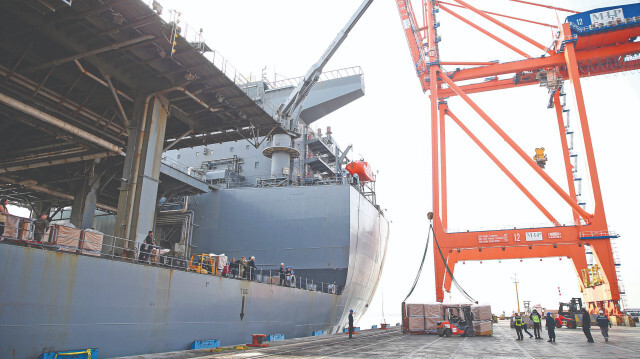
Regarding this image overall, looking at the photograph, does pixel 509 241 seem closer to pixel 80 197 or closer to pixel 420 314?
pixel 420 314

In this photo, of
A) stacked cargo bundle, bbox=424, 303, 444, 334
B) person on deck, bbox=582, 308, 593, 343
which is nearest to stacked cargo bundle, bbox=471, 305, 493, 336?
stacked cargo bundle, bbox=424, 303, 444, 334

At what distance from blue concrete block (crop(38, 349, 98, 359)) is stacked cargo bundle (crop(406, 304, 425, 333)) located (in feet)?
46.3

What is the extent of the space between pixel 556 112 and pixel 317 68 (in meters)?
18.3

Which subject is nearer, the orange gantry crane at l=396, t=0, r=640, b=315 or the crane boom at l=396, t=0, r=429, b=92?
the orange gantry crane at l=396, t=0, r=640, b=315

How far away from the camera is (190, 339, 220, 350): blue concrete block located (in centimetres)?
1288

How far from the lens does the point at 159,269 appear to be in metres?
12.0

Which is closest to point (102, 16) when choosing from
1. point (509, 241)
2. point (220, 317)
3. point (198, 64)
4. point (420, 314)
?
point (198, 64)

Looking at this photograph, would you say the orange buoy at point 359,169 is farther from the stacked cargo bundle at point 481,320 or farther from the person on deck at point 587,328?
the person on deck at point 587,328

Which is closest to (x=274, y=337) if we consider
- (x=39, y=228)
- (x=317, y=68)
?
(x=39, y=228)

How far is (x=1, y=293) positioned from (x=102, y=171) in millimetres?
14626

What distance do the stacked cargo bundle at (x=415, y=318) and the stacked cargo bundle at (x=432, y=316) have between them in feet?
0.72

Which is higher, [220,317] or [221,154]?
[221,154]

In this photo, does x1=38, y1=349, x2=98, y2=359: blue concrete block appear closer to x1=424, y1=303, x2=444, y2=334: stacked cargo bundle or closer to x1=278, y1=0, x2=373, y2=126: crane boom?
x1=424, y1=303, x2=444, y2=334: stacked cargo bundle

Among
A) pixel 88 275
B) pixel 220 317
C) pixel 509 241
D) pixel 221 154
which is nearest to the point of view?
pixel 88 275
